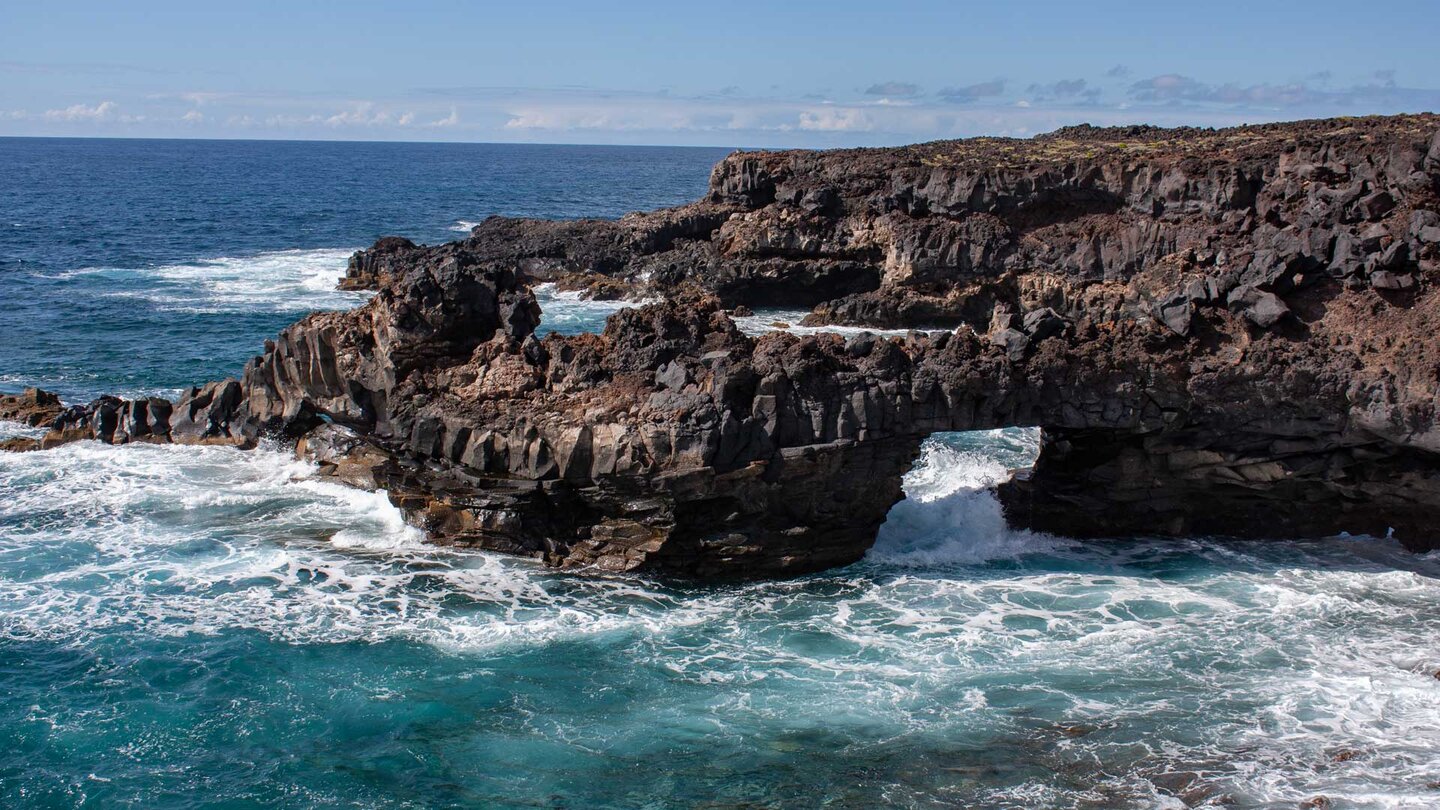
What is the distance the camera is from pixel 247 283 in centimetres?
7144

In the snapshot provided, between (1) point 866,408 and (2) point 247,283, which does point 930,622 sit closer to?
(1) point 866,408

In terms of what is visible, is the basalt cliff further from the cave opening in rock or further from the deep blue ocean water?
the deep blue ocean water

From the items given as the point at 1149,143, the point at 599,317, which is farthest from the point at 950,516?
the point at 1149,143

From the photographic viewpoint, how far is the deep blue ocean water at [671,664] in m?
18.3

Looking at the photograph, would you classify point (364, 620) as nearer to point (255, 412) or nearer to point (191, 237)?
point (255, 412)

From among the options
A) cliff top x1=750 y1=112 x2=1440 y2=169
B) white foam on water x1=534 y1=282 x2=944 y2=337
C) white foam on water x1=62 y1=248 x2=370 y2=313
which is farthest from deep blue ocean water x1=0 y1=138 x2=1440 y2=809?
cliff top x1=750 y1=112 x2=1440 y2=169

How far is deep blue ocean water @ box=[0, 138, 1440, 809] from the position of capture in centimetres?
1827

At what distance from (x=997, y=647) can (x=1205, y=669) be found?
387cm

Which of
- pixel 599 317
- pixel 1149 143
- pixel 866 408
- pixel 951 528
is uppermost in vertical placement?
pixel 1149 143

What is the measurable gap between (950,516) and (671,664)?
33.3ft

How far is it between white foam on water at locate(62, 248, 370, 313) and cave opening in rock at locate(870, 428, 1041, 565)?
39.9 meters

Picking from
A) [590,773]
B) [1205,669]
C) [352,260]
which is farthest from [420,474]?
[352,260]

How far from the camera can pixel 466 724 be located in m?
20.0

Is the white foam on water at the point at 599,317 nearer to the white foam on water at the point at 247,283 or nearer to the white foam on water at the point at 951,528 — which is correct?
the white foam on water at the point at 247,283
